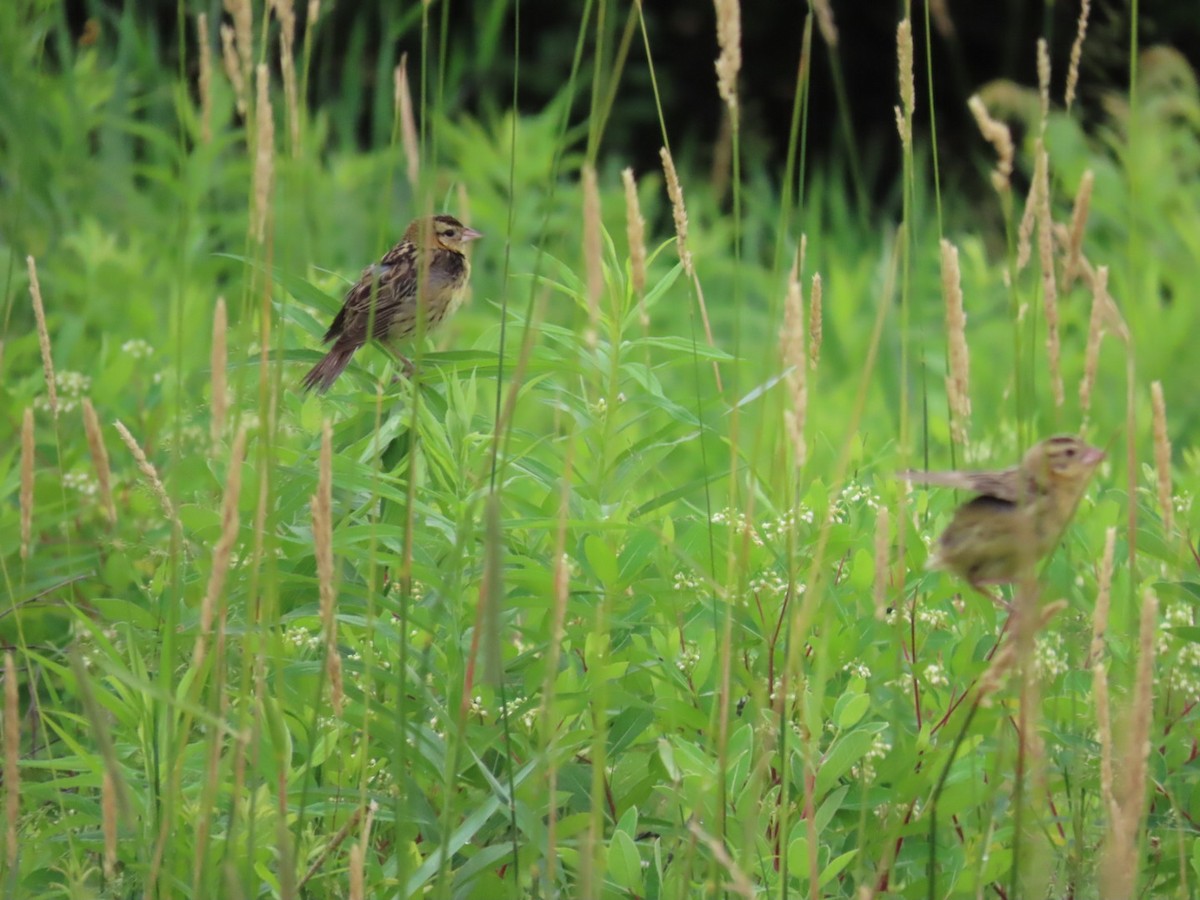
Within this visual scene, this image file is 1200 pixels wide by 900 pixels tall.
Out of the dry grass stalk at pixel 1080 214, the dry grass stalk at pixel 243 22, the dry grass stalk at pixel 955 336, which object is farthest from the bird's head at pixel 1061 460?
the dry grass stalk at pixel 243 22

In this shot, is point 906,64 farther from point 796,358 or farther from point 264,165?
point 264,165

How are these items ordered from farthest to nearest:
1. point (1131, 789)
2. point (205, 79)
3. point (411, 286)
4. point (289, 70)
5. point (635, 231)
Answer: point (411, 286)
point (205, 79)
point (289, 70)
point (635, 231)
point (1131, 789)

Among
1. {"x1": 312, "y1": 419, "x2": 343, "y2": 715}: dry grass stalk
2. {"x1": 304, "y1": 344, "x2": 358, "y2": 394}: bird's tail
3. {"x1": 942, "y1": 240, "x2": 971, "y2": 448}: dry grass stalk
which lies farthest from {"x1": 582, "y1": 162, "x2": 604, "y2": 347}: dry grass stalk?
{"x1": 304, "y1": 344, "x2": 358, "y2": 394}: bird's tail

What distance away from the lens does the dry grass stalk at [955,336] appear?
1838 mm

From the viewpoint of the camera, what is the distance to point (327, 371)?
2746mm

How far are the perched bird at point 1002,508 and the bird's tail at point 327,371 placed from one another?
114 centimetres

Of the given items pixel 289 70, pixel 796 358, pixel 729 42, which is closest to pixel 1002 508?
pixel 796 358

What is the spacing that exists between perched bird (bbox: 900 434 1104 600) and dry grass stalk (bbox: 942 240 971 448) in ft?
0.57

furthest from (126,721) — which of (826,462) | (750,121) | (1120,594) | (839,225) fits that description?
(750,121)

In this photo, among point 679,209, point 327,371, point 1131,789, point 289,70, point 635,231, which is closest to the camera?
point 1131,789

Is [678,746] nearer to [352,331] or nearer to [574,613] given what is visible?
[574,613]

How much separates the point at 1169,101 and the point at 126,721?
5815mm

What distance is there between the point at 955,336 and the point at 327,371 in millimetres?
1260

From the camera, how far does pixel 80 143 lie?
219 inches
